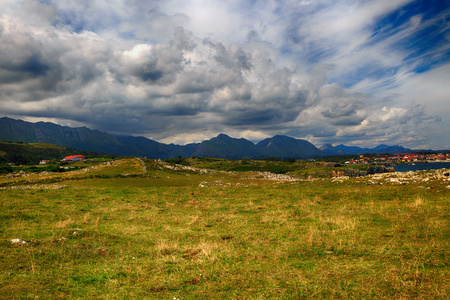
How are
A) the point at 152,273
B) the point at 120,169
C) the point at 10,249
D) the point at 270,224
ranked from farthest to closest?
the point at 120,169
the point at 270,224
the point at 10,249
the point at 152,273

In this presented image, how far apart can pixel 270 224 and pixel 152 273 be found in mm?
9514

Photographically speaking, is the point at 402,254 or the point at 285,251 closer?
the point at 402,254

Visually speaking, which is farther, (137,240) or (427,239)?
(137,240)

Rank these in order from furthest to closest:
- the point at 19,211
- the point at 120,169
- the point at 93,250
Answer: the point at 120,169 → the point at 19,211 → the point at 93,250

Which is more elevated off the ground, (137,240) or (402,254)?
(402,254)

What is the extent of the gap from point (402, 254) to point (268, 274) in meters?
6.15

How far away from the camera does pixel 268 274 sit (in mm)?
8836

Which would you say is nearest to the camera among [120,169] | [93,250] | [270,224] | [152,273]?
[152,273]

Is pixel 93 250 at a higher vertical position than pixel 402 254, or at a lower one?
lower

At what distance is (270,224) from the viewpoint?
646 inches

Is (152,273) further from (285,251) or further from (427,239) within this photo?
(427,239)

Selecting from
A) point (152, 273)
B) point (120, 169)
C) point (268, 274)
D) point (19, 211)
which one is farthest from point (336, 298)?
point (120, 169)

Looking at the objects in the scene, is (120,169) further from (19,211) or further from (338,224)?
(338,224)

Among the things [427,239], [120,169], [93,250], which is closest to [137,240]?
[93,250]
